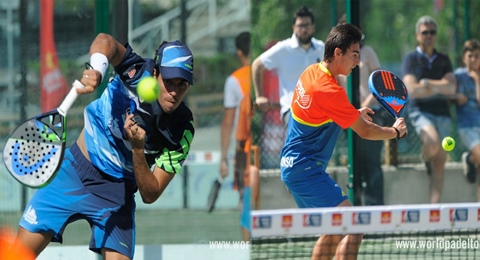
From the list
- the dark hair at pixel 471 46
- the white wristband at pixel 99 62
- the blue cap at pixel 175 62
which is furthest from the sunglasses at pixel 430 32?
the white wristband at pixel 99 62

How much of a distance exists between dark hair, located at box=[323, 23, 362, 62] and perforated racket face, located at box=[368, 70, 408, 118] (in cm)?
25

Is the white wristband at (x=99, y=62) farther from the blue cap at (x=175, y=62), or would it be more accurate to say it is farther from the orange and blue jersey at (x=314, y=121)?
the orange and blue jersey at (x=314, y=121)

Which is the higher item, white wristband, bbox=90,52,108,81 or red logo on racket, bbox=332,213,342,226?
white wristband, bbox=90,52,108,81

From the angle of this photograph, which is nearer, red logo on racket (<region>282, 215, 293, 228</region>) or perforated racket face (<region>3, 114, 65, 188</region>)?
perforated racket face (<region>3, 114, 65, 188</region>)

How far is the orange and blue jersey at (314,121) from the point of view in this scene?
19.0 ft

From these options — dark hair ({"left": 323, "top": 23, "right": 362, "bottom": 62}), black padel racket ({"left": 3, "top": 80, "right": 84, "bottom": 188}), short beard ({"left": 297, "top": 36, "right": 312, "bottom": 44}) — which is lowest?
black padel racket ({"left": 3, "top": 80, "right": 84, "bottom": 188})

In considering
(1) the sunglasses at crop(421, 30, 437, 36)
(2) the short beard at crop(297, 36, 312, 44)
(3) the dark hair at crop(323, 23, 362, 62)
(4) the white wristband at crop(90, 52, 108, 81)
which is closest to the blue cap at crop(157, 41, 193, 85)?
(4) the white wristband at crop(90, 52, 108, 81)

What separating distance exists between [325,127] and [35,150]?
1.94m

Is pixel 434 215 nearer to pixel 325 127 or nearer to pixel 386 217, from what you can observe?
pixel 386 217

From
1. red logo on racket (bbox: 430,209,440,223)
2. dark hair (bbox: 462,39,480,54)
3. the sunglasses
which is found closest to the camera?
red logo on racket (bbox: 430,209,440,223)

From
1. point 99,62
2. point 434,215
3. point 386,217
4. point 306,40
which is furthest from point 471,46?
point 99,62

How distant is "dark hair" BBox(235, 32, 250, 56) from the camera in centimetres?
672

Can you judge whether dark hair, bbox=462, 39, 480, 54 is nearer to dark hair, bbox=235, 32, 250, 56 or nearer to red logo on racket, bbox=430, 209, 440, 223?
dark hair, bbox=235, 32, 250, 56

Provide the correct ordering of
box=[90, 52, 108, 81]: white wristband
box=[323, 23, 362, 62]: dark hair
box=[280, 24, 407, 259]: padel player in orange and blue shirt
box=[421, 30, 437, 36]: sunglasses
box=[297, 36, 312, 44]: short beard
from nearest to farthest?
box=[90, 52, 108, 81]: white wristband, box=[280, 24, 407, 259]: padel player in orange and blue shirt, box=[323, 23, 362, 62]: dark hair, box=[297, 36, 312, 44]: short beard, box=[421, 30, 437, 36]: sunglasses
